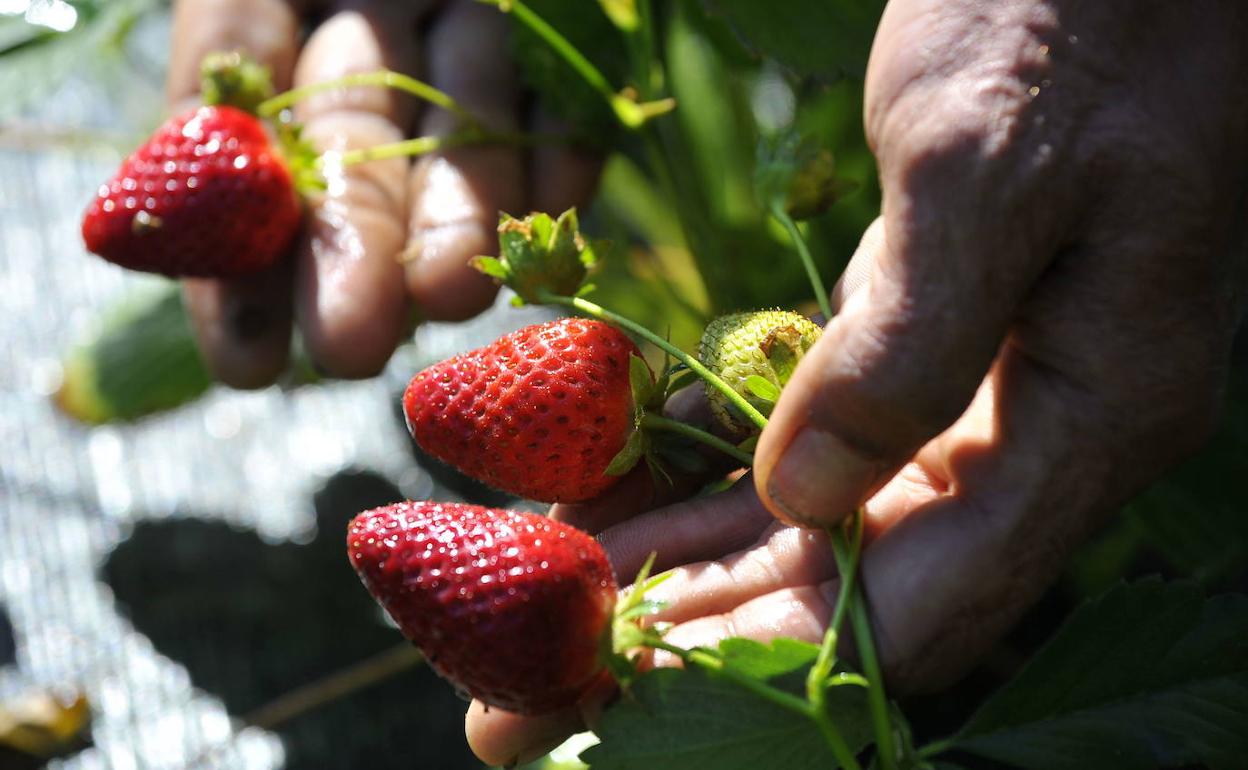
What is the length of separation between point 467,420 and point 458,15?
734mm

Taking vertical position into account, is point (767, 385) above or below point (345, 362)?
above

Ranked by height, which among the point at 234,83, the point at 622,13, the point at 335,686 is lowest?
the point at 335,686

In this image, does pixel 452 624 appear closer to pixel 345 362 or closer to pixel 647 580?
pixel 647 580

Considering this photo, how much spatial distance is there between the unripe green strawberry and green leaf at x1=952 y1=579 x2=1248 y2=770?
0.68 ft

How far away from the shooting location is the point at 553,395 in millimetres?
728

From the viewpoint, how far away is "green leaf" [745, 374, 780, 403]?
2.31ft

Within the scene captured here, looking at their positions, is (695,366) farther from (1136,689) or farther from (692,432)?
(1136,689)

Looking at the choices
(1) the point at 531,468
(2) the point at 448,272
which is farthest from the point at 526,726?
(2) the point at 448,272

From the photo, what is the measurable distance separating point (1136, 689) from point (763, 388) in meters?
0.27

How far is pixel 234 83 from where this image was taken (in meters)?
1.11

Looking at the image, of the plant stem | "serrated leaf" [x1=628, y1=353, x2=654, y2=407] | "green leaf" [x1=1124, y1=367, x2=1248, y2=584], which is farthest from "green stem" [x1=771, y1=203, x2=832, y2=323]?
the plant stem

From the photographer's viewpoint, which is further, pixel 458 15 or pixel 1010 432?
pixel 458 15

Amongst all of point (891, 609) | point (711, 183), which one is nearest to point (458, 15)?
point (711, 183)

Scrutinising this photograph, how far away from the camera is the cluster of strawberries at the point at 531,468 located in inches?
25.0
